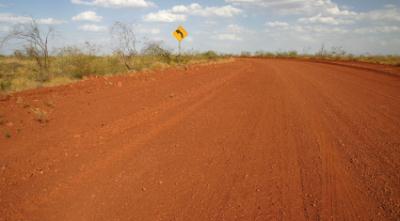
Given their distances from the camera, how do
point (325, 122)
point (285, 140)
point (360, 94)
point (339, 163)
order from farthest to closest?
point (360, 94)
point (325, 122)
point (285, 140)
point (339, 163)

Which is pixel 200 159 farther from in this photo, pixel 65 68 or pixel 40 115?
pixel 65 68

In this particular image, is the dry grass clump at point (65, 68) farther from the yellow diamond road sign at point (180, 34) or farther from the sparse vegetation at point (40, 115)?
the sparse vegetation at point (40, 115)

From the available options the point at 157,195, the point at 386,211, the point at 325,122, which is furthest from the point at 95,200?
the point at 325,122

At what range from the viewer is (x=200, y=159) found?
19.2 ft

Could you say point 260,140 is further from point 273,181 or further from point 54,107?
point 54,107

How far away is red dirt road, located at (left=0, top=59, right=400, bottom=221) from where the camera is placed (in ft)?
14.3

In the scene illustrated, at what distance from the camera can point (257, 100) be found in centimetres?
1066

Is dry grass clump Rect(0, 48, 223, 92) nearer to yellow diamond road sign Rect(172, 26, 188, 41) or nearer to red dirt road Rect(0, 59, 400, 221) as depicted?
yellow diamond road sign Rect(172, 26, 188, 41)

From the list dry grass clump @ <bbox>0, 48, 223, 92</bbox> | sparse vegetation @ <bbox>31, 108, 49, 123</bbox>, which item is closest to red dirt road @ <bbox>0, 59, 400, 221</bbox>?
sparse vegetation @ <bbox>31, 108, 49, 123</bbox>

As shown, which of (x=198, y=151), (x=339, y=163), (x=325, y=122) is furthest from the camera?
(x=325, y=122)

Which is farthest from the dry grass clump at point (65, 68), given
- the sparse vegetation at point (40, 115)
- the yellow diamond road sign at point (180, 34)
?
the sparse vegetation at point (40, 115)

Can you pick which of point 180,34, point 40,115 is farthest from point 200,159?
point 180,34

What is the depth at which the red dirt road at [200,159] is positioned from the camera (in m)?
4.36

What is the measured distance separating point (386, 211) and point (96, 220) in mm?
3418
